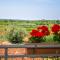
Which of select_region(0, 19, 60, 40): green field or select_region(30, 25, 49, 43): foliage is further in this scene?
select_region(0, 19, 60, 40): green field

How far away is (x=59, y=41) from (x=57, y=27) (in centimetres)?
33

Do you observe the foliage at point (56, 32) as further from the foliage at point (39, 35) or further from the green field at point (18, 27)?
the green field at point (18, 27)

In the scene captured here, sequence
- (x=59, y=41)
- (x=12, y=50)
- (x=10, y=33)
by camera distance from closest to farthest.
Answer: (x=12, y=50), (x=59, y=41), (x=10, y=33)

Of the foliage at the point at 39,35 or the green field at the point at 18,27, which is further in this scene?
the green field at the point at 18,27

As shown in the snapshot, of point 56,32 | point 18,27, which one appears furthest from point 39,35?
point 18,27

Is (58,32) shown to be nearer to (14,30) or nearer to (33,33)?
(33,33)

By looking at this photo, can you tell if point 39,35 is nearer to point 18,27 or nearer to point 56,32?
point 56,32

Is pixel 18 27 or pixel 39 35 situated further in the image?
pixel 18 27

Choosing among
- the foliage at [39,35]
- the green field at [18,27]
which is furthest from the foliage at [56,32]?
the green field at [18,27]

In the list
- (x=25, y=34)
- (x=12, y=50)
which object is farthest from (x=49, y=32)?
(x=12, y=50)

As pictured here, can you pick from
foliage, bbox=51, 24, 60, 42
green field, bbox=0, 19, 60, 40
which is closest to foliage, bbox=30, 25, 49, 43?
foliage, bbox=51, 24, 60, 42

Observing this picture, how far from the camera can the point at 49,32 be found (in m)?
5.73

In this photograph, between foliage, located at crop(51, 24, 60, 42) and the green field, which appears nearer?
foliage, located at crop(51, 24, 60, 42)

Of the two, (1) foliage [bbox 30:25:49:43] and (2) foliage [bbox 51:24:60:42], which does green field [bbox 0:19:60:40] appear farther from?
(2) foliage [bbox 51:24:60:42]
